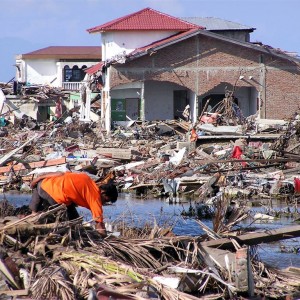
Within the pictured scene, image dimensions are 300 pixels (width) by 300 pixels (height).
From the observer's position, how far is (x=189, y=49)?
41.7 m

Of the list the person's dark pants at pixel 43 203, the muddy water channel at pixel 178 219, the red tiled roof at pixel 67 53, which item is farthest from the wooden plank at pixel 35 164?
the red tiled roof at pixel 67 53

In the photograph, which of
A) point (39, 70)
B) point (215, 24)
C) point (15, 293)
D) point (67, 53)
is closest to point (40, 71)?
point (39, 70)

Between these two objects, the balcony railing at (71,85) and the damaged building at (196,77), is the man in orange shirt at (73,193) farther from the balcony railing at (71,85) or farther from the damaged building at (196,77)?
the balcony railing at (71,85)

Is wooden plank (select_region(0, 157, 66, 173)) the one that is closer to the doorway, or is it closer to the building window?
A: the doorway

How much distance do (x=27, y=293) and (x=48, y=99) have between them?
43177 millimetres

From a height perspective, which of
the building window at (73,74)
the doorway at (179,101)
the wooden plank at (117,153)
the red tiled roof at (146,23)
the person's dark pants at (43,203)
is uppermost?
the red tiled roof at (146,23)

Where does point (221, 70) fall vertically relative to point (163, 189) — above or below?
above

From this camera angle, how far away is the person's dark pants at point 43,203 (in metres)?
10.4

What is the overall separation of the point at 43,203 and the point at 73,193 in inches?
22.8

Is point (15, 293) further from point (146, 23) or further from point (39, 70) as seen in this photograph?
point (39, 70)

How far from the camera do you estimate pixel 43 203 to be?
10586 mm

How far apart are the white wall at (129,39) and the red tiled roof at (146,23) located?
1.02ft

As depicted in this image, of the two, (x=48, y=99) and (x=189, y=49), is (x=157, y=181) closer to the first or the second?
(x=189, y=49)

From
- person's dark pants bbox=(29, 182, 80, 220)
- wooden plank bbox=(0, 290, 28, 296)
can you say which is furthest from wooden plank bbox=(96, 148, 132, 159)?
wooden plank bbox=(0, 290, 28, 296)
